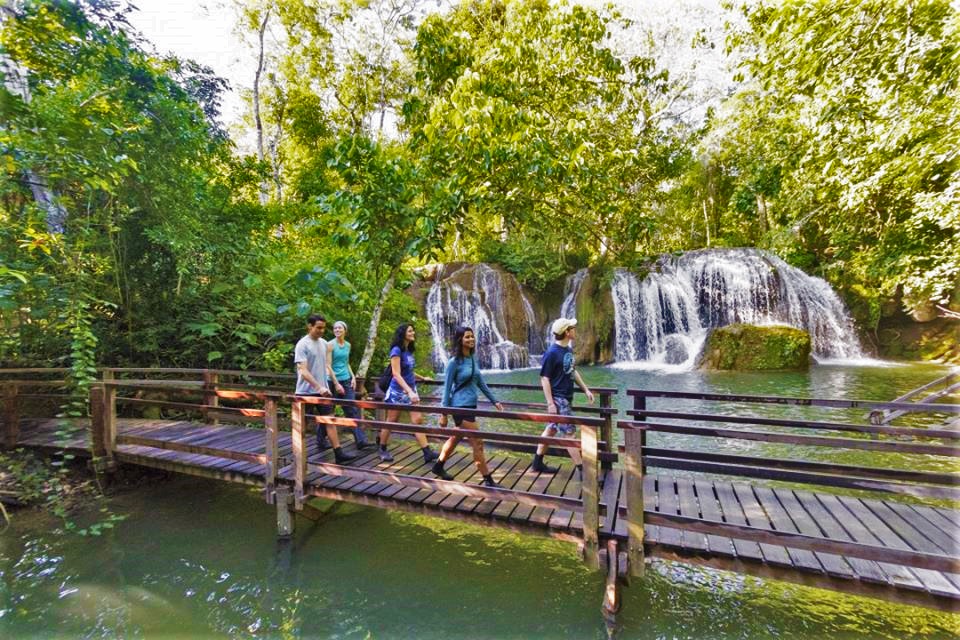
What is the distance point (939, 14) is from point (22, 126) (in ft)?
42.4

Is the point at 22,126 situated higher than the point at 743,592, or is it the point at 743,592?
the point at 22,126

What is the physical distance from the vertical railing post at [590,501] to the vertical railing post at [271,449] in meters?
3.45

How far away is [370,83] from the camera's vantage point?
771 inches

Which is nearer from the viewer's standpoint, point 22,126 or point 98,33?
point 22,126

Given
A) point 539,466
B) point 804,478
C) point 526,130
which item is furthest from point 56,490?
point 804,478

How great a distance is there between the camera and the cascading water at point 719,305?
62.4 feet

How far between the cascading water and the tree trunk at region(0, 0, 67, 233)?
18570 millimetres

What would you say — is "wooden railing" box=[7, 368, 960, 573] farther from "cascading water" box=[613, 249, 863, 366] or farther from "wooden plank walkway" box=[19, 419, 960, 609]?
"cascading water" box=[613, 249, 863, 366]

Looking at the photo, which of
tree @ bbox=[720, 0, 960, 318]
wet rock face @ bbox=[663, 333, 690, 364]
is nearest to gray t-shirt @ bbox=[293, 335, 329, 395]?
tree @ bbox=[720, 0, 960, 318]

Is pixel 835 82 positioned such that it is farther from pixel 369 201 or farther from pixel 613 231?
pixel 369 201

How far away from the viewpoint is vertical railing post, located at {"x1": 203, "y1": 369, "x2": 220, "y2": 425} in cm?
688

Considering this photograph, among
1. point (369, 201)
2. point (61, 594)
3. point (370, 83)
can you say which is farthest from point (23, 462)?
point (370, 83)

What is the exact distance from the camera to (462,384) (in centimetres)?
483

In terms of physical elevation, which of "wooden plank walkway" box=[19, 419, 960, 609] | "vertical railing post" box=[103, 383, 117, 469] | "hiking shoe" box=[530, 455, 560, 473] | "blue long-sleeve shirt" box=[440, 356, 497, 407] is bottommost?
"wooden plank walkway" box=[19, 419, 960, 609]
